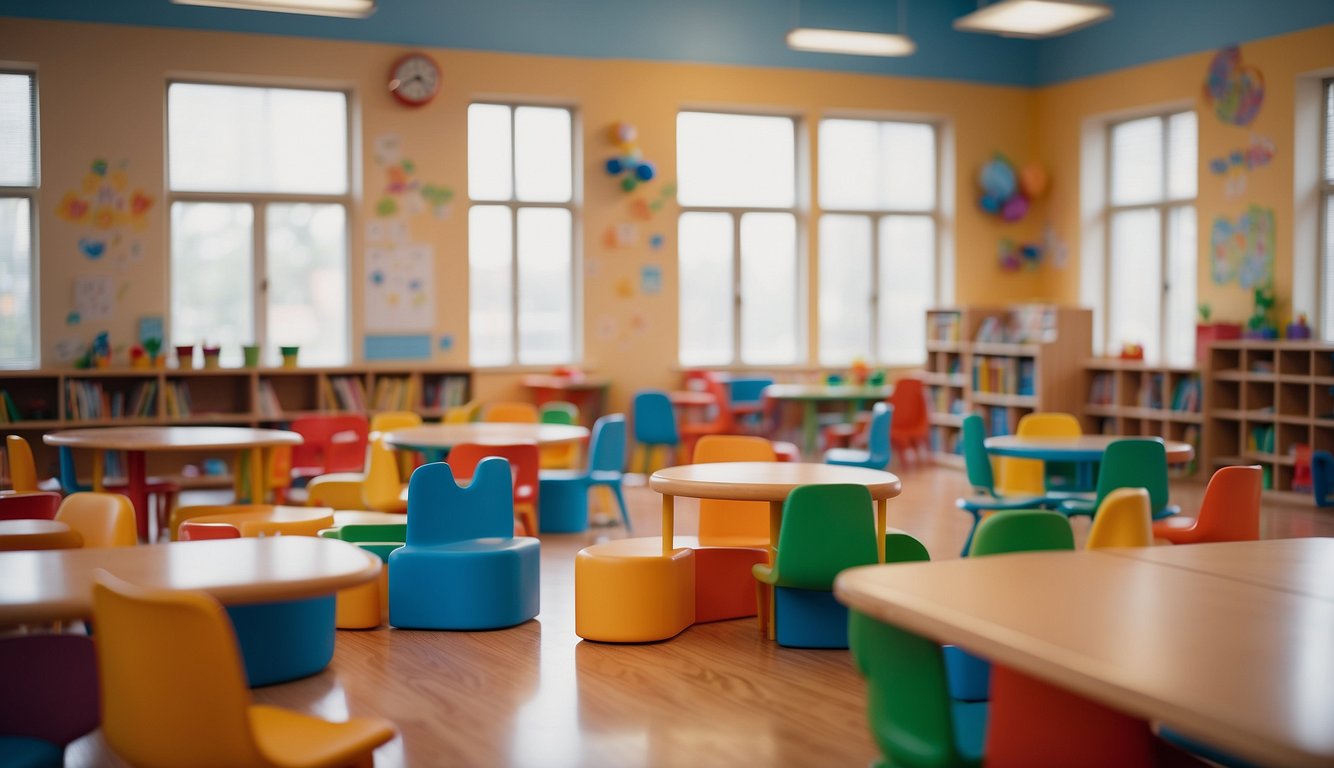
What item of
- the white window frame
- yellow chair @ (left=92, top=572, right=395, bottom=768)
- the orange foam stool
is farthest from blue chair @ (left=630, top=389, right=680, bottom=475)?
yellow chair @ (left=92, top=572, right=395, bottom=768)

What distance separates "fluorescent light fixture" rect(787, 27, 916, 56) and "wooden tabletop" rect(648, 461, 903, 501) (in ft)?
15.7

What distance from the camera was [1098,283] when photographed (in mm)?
11727

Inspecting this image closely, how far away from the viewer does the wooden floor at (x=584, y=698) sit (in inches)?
138

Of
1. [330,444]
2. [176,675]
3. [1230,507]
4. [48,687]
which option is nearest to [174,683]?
[176,675]

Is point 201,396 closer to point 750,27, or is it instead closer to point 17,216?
point 17,216

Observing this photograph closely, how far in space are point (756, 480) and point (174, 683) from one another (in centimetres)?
270

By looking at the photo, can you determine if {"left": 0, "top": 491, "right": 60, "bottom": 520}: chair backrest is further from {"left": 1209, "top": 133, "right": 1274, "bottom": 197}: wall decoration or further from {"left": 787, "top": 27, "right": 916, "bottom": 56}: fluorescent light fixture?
{"left": 1209, "top": 133, "right": 1274, "bottom": 197}: wall decoration

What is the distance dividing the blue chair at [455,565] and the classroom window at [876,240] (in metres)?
7.06

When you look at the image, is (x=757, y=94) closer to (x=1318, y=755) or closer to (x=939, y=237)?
(x=939, y=237)

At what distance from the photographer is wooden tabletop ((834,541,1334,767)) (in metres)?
1.69

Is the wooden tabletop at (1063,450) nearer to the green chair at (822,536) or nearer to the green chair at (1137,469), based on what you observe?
the green chair at (1137,469)

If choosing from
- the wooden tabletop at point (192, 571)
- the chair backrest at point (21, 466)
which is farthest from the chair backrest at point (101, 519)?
the chair backrest at point (21, 466)

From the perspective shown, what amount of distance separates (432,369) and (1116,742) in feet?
26.8

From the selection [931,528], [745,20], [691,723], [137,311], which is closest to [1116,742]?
[691,723]
